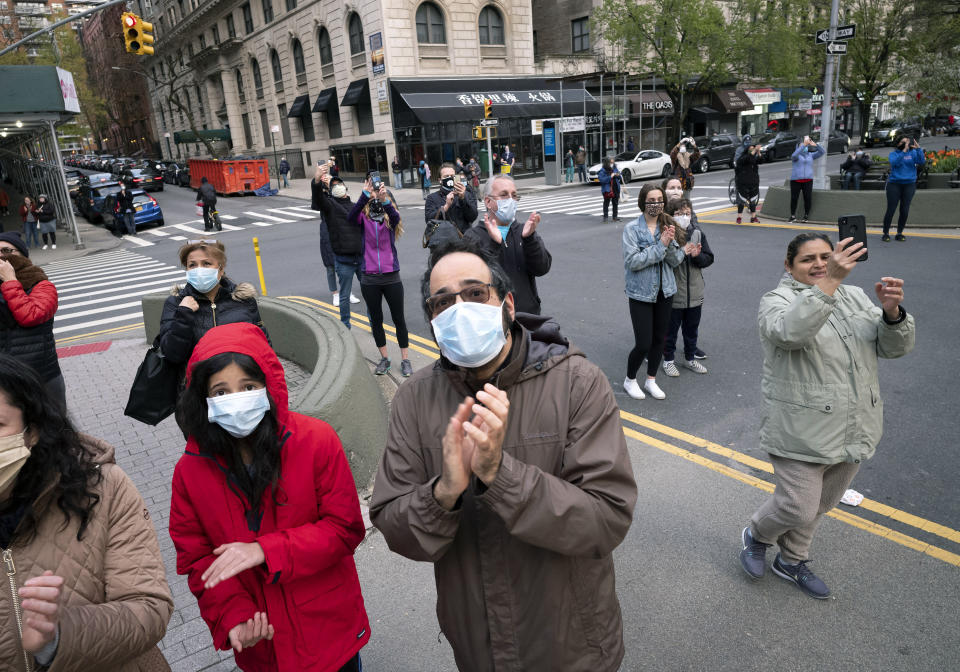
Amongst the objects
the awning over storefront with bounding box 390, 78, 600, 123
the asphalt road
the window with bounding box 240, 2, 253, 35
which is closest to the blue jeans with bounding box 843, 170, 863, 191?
the asphalt road

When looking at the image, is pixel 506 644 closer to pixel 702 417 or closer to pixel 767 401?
pixel 767 401

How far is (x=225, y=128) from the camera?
52.2m

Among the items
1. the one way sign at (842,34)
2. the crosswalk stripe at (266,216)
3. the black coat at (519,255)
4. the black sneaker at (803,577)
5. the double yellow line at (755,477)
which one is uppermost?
the one way sign at (842,34)

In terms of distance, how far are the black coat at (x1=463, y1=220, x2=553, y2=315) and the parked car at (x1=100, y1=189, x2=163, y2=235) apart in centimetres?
2234

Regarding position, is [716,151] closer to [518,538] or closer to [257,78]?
[518,538]

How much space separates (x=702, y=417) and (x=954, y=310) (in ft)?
15.2

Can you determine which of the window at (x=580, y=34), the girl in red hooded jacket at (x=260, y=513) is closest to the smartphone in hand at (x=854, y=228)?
the girl in red hooded jacket at (x=260, y=513)

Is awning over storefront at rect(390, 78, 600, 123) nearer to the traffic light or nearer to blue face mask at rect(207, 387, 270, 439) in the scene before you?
the traffic light

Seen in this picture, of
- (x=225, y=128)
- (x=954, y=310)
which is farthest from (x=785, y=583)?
(x=225, y=128)

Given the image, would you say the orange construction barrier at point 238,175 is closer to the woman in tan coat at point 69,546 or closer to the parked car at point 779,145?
the parked car at point 779,145

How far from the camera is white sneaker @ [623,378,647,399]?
595 cm

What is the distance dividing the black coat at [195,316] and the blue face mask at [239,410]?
155cm

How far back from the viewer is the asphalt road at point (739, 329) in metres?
4.55

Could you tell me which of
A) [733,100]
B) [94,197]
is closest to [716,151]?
[733,100]
